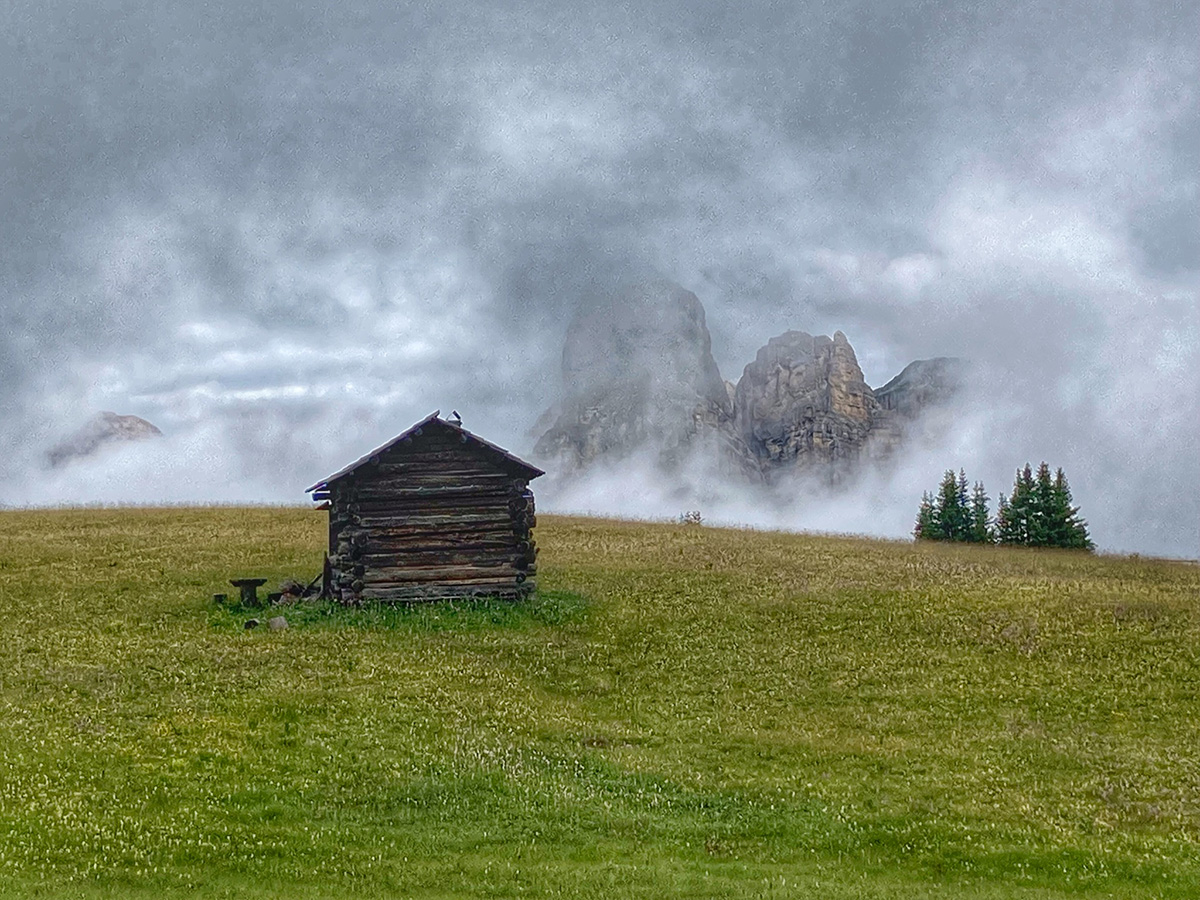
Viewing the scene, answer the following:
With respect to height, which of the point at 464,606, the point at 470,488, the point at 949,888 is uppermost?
the point at 470,488

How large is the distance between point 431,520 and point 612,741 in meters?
16.3

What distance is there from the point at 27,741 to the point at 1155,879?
71.6 ft

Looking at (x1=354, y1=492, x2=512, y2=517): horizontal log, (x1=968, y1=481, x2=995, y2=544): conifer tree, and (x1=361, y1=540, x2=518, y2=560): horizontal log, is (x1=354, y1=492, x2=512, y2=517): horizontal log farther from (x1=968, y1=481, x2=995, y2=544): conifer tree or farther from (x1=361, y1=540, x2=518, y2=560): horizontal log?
(x1=968, y1=481, x2=995, y2=544): conifer tree

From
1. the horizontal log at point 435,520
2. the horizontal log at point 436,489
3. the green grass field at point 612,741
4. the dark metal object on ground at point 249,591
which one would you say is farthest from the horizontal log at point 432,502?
the dark metal object on ground at point 249,591

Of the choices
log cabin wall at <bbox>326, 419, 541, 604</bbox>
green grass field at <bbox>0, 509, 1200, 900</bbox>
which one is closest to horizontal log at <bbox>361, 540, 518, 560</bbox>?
log cabin wall at <bbox>326, 419, 541, 604</bbox>

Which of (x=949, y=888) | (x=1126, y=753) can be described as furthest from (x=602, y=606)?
(x=949, y=888)

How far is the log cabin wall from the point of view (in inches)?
1436

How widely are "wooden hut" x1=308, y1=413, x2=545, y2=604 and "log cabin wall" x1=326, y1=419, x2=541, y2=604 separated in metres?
0.04

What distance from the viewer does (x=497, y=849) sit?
17.0 m

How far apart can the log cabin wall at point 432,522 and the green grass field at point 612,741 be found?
164 centimetres

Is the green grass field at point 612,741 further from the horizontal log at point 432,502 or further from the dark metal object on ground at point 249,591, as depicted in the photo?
the horizontal log at point 432,502

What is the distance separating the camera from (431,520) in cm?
3722

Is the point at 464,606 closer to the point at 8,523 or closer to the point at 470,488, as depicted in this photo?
the point at 470,488

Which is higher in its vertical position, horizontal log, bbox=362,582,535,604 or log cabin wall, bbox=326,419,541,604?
log cabin wall, bbox=326,419,541,604
